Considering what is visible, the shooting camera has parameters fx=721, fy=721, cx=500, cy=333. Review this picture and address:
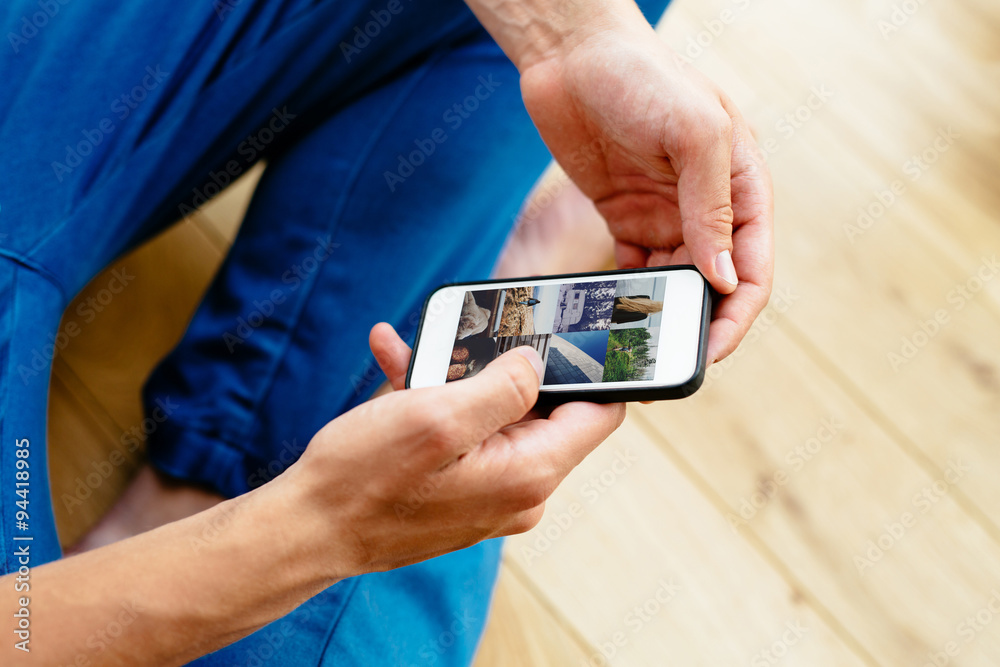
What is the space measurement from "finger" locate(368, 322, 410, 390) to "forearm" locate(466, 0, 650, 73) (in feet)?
0.91

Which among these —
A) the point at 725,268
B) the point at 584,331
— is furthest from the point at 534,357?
the point at 725,268

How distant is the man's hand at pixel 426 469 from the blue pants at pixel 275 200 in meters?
0.15

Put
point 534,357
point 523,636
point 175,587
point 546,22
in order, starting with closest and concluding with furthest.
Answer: point 175,587 < point 534,357 < point 546,22 < point 523,636

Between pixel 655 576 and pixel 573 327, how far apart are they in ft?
1.23

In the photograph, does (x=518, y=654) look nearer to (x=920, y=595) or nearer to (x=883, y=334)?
(x=920, y=595)

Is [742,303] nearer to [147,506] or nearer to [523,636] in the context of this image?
[523,636]

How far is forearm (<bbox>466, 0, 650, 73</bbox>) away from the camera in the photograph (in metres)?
0.60

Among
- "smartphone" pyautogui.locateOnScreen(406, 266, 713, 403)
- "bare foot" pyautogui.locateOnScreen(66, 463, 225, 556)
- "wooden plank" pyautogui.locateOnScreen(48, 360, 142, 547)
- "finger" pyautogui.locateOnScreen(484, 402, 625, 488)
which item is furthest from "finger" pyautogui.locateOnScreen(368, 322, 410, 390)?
"wooden plank" pyautogui.locateOnScreen(48, 360, 142, 547)

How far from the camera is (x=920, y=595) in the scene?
78 cm

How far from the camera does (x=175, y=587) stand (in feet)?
1.33

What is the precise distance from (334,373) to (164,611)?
29 centimetres

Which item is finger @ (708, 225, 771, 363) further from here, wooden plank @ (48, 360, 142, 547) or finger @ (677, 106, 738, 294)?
wooden plank @ (48, 360, 142, 547)

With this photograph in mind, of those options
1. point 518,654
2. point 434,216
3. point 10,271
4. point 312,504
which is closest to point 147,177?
point 10,271

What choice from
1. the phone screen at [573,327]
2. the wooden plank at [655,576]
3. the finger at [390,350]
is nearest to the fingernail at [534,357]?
the phone screen at [573,327]
